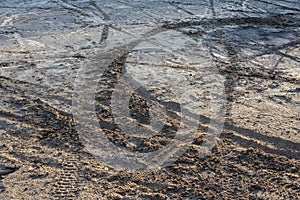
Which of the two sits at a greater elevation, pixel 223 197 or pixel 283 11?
pixel 283 11

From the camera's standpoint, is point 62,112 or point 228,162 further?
point 62,112

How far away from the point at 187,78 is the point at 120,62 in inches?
39.1

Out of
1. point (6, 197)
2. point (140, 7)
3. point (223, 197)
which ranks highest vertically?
point (140, 7)

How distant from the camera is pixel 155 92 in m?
4.61

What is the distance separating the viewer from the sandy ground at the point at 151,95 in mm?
3338

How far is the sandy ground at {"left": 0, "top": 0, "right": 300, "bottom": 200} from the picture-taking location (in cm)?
334

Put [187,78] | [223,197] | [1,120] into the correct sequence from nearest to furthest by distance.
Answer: [223,197], [1,120], [187,78]

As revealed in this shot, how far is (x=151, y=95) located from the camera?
14.9 ft

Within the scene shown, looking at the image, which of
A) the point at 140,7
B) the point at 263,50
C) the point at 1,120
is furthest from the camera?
the point at 140,7

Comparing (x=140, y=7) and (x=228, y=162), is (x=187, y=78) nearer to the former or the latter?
(x=228, y=162)

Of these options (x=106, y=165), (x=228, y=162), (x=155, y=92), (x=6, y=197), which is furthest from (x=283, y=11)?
(x=6, y=197)

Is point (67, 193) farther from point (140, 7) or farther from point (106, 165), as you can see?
point (140, 7)

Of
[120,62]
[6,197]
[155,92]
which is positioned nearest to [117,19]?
[120,62]

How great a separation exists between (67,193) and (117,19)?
14.5 ft
